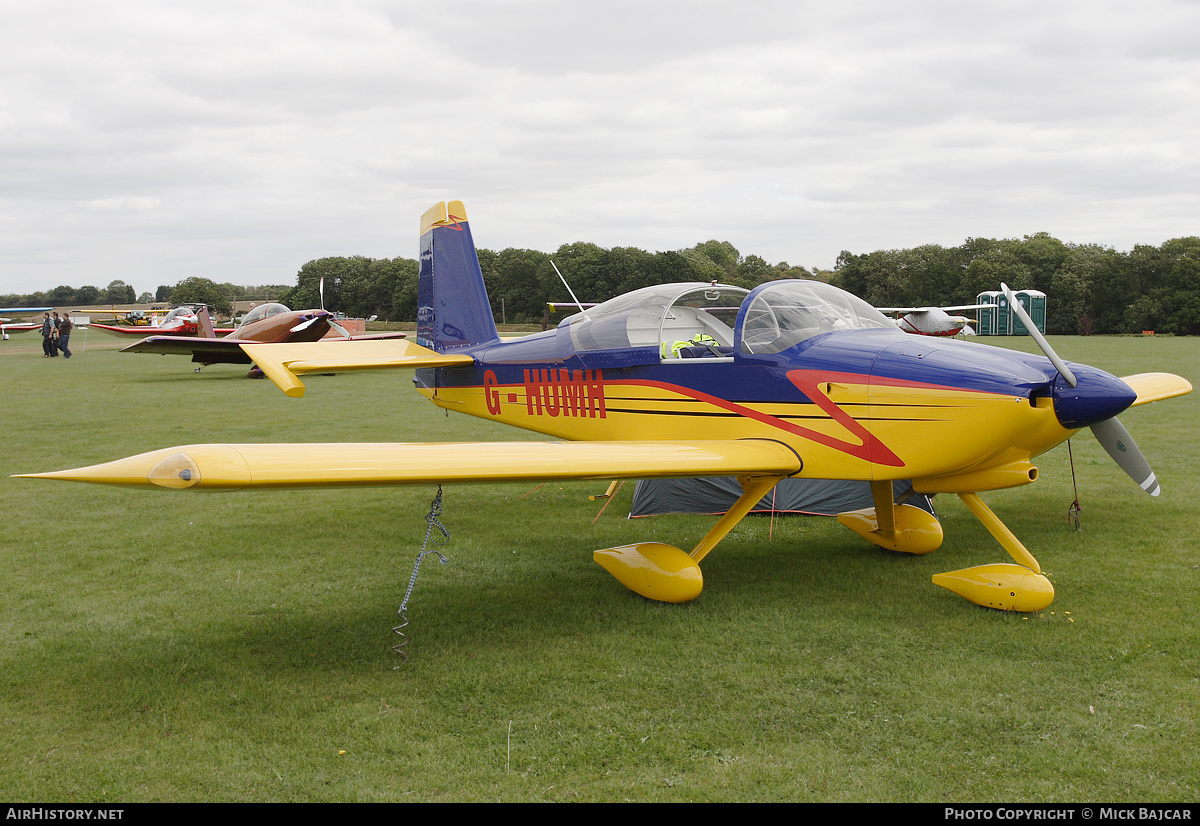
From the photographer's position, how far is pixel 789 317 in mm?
5477

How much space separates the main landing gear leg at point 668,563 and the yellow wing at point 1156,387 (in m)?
3.90

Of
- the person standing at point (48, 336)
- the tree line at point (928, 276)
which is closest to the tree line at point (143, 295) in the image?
the tree line at point (928, 276)

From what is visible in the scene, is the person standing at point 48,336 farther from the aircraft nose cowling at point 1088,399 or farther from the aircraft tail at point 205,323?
the aircraft nose cowling at point 1088,399

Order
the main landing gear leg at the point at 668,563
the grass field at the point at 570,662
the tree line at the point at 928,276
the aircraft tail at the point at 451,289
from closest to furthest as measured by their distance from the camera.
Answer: the grass field at the point at 570,662, the main landing gear leg at the point at 668,563, the aircraft tail at the point at 451,289, the tree line at the point at 928,276

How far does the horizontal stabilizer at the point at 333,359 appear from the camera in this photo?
20.8 ft

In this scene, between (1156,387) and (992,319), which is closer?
(1156,387)

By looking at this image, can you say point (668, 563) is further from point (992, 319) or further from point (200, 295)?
point (200, 295)

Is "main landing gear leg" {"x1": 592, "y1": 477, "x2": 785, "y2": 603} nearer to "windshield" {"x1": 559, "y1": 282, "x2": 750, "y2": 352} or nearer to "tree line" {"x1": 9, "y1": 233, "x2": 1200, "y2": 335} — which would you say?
"windshield" {"x1": 559, "y1": 282, "x2": 750, "y2": 352}

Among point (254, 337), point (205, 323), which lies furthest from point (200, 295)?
point (254, 337)

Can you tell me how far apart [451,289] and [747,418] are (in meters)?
4.01

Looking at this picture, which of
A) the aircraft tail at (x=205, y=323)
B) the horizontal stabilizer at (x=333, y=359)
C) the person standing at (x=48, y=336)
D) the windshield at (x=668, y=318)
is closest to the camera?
the windshield at (x=668, y=318)

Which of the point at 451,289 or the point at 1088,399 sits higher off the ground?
the point at 451,289

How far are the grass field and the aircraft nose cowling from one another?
1.23 m

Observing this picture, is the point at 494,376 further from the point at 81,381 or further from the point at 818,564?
the point at 81,381
